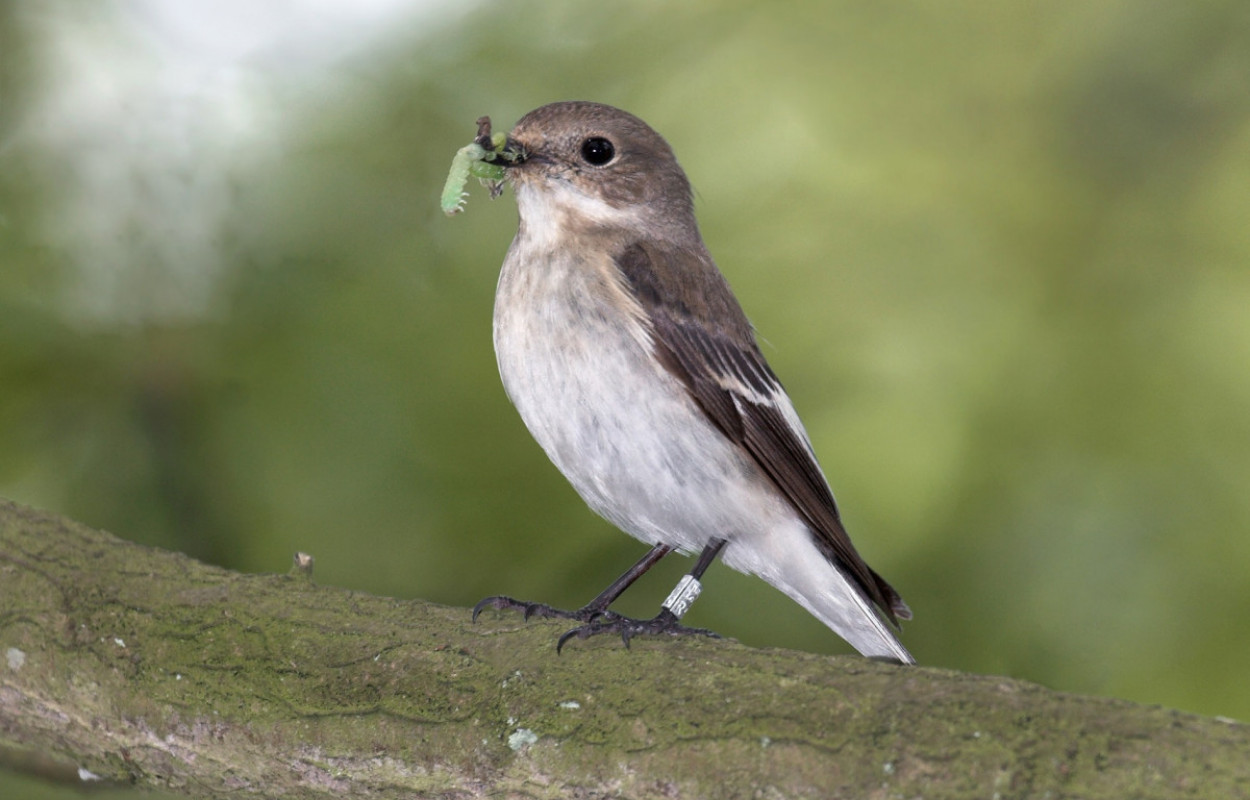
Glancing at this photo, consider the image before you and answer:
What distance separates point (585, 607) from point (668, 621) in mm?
326

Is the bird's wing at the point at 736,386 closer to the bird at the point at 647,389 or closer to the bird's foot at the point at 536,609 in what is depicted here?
the bird at the point at 647,389

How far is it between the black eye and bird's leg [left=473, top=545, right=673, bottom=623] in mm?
1298

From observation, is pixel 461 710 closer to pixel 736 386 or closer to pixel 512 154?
pixel 736 386

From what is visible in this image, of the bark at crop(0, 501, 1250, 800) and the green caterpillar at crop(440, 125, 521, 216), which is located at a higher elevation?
the green caterpillar at crop(440, 125, 521, 216)

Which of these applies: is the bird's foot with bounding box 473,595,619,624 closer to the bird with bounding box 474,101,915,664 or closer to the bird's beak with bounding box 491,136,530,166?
the bird with bounding box 474,101,915,664

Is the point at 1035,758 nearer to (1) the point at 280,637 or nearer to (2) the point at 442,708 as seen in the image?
(2) the point at 442,708

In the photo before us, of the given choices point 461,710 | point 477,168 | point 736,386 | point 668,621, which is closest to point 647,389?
point 736,386

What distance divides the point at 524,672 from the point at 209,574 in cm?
112

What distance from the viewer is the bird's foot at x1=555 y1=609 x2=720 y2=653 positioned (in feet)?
10.3

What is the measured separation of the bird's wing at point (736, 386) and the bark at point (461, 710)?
2.51 feet

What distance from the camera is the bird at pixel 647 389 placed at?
345 cm

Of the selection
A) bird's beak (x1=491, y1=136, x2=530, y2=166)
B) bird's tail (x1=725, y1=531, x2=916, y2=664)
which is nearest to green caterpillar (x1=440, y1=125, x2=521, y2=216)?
bird's beak (x1=491, y1=136, x2=530, y2=166)

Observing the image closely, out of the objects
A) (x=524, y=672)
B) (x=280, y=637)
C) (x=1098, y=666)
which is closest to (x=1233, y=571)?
(x=1098, y=666)

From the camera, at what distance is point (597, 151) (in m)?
3.91
